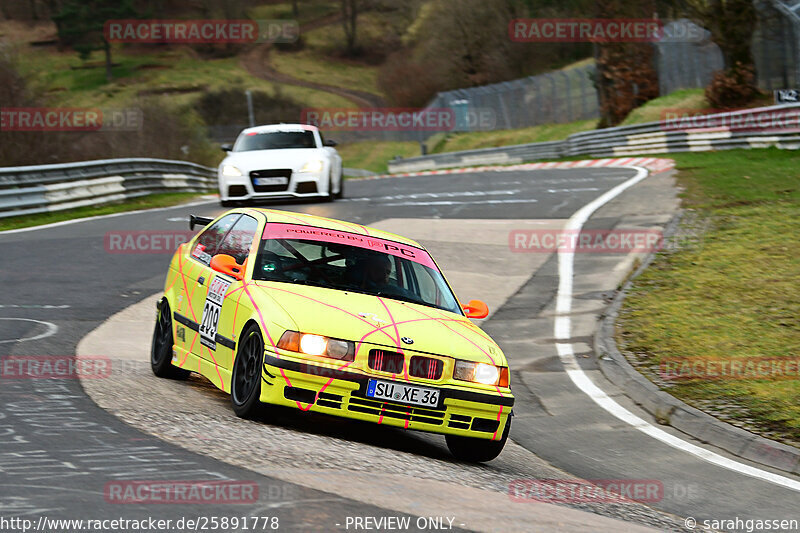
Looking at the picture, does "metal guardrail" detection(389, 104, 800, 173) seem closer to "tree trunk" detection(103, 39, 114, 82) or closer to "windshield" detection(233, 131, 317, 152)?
"windshield" detection(233, 131, 317, 152)

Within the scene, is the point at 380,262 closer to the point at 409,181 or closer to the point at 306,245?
the point at 306,245

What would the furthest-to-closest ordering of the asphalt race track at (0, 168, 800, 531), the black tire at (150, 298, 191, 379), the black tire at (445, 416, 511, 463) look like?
the black tire at (150, 298, 191, 379) < the black tire at (445, 416, 511, 463) < the asphalt race track at (0, 168, 800, 531)

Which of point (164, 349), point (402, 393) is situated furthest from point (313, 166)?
point (402, 393)

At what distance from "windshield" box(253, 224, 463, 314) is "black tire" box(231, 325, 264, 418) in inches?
26.3

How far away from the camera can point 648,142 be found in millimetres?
37500

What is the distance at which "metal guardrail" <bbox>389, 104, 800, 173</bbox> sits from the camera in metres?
30.4

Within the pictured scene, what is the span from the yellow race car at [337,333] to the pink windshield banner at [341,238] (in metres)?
0.01

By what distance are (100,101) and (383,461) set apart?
108197mm

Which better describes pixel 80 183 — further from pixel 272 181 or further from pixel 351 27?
pixel 351 27

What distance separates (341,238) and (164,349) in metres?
1.76

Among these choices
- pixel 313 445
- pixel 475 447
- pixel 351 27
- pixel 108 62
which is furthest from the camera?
pixel 351 27

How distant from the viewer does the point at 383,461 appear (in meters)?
6.54

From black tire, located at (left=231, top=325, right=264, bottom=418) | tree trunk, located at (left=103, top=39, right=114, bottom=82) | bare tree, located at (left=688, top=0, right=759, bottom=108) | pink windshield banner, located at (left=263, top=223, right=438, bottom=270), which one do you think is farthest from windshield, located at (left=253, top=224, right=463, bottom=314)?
tree trunk, located at (left=103, top=39, right=114, bottom=82)

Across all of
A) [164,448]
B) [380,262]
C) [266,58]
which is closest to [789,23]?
[380,262]
